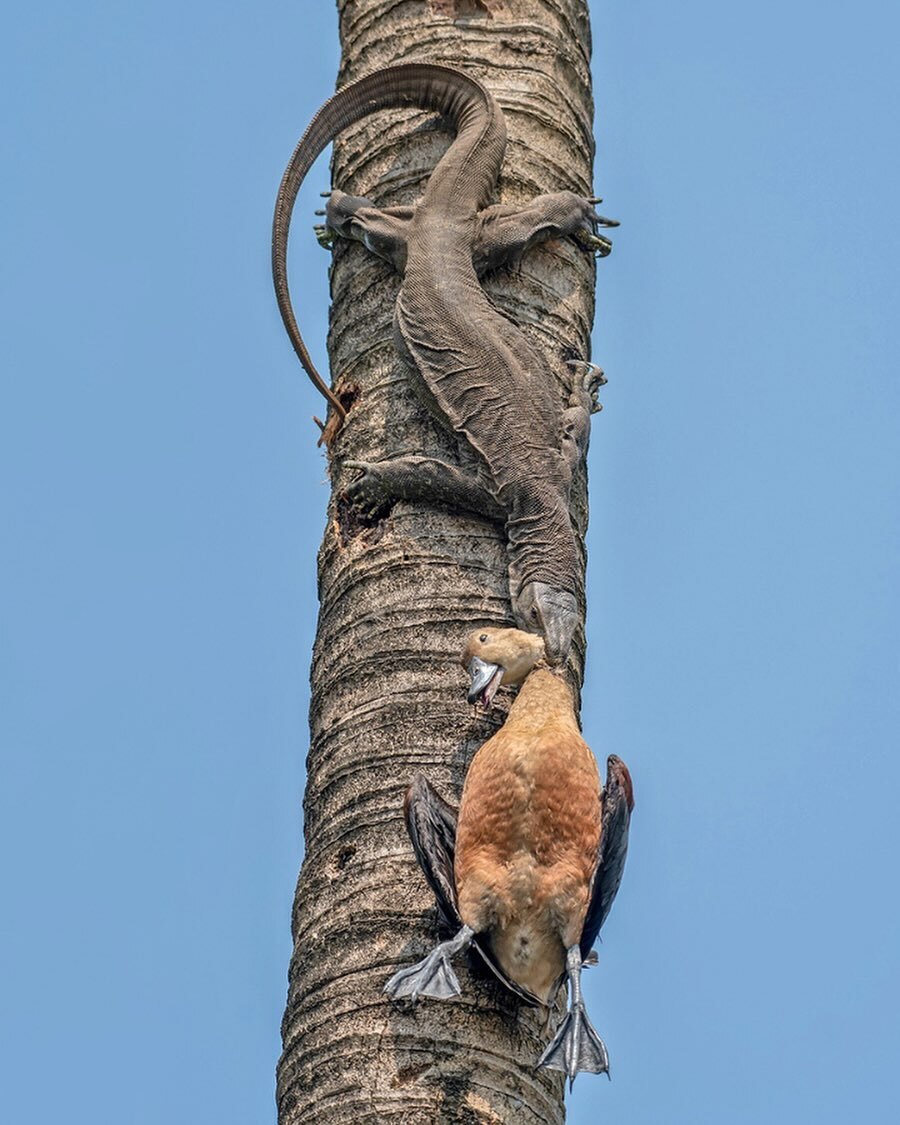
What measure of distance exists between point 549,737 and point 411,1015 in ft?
2.71

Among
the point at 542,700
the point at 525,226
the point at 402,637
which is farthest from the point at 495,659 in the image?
the point at 525,226

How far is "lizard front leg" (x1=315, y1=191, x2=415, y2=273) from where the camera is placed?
6.78m

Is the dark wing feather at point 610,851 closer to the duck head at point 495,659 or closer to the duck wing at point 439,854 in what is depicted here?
the duck wing at point 439,854

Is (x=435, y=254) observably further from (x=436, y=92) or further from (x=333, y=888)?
(x=333, y=888)

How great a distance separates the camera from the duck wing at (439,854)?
5160 mm

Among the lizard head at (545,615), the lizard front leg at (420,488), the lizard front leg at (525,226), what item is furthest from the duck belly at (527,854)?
the lizard front leg at (525,226)

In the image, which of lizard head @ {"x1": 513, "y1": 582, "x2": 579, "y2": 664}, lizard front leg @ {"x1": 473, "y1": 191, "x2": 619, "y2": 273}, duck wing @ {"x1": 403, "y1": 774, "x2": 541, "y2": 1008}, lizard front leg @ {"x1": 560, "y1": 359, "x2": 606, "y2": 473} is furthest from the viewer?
lizard front leg @ {"x1": 473, "y1": 191, "x2": 619, "y2": 273}

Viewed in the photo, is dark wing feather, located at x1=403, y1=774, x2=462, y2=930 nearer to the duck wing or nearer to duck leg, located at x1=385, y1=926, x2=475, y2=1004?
the duck wing

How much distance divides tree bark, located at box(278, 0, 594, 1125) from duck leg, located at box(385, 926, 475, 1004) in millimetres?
100

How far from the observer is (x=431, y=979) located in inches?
193

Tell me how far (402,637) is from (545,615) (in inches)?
16.7

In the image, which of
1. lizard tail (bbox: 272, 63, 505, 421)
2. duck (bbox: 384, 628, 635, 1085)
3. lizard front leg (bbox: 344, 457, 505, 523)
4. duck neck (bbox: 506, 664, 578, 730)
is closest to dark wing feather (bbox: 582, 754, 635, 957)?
duck (bbox: 384, 628, 635, 1085)

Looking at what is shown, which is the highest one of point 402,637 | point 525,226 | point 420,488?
point 525,226

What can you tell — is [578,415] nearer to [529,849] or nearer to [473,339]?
[473,339]
